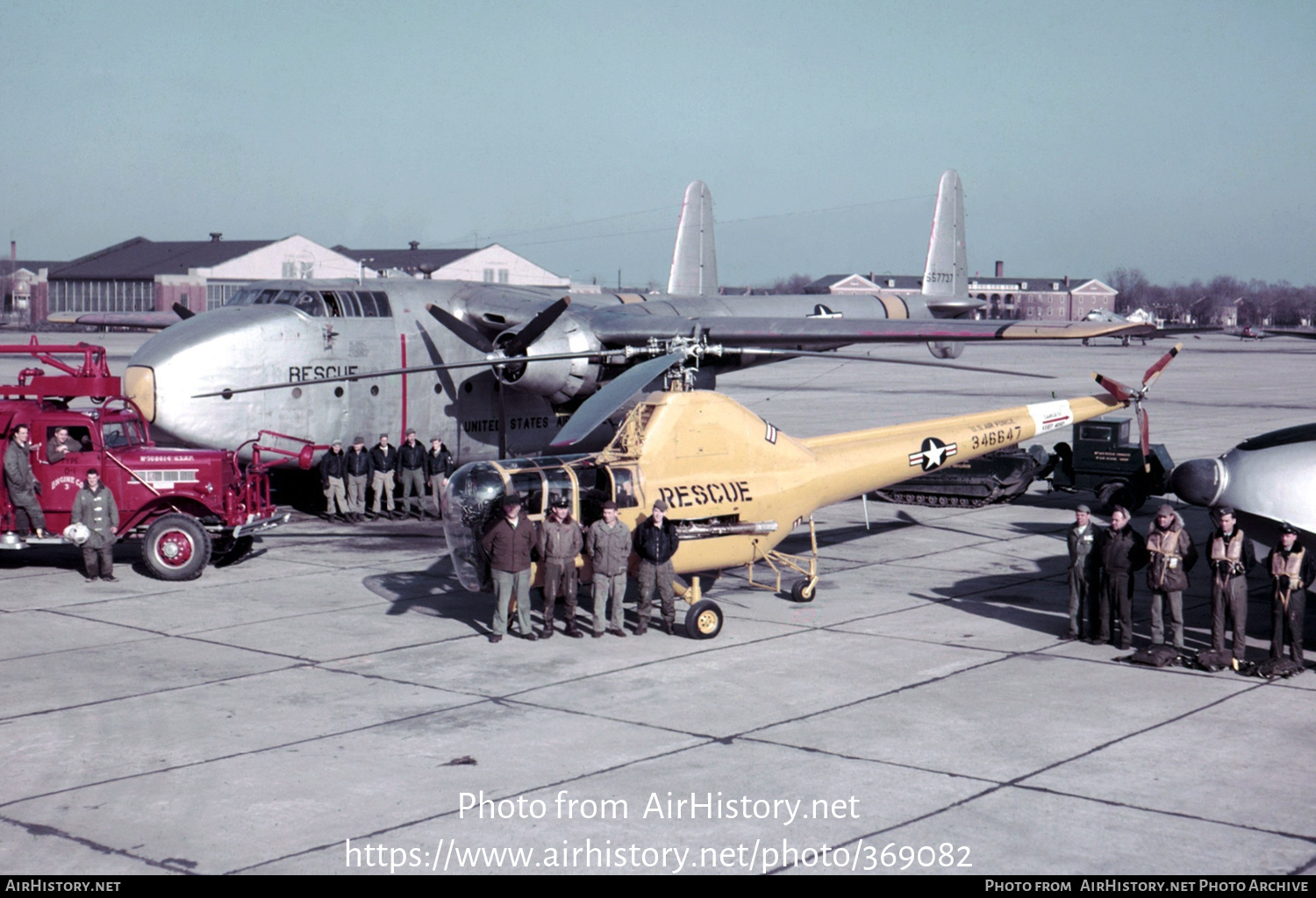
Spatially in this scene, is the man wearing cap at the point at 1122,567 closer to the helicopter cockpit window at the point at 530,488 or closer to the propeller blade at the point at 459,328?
the helicopter cockpit window at the point at 530,488

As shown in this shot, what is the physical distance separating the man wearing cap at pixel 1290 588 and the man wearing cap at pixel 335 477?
14.9 m

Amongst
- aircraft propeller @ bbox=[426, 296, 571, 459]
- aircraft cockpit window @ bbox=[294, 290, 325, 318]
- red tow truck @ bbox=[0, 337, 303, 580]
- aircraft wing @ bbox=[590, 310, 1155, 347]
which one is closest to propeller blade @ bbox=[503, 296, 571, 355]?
aircraft propeller @ bbox=[426, 296, 571, 459]

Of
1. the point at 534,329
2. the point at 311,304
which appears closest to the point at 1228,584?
the point at 534,329

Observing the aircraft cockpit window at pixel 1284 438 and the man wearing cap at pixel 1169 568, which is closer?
the man wearing cap at pixel 1169 568

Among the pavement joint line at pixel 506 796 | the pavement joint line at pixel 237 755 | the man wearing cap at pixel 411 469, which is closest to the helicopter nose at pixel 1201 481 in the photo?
the pavement joint line at pixel 506 796

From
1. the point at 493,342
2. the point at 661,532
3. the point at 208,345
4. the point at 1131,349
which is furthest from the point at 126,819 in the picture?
the point at 1131,349

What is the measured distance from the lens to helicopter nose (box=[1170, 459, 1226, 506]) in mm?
14648

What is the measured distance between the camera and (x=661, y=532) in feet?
47.7

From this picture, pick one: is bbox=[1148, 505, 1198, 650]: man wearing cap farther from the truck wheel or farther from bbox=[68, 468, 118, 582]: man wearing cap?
bbox=[68, 468, 118, 582]: man wearing cap

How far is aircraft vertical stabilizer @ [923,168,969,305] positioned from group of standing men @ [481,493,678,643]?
72.9ft

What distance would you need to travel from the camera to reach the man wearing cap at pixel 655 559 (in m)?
14.5

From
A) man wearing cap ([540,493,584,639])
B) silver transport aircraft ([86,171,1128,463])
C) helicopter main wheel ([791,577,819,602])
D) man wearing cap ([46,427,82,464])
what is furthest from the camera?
silver transport aircraft ([86,171,1128,463])

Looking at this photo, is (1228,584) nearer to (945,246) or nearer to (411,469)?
(411,469)
